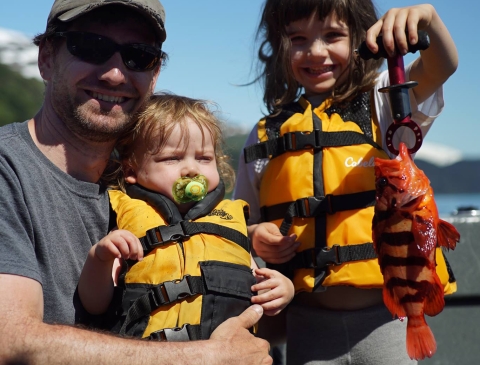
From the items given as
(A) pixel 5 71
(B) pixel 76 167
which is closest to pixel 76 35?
(B) pixel 76 167

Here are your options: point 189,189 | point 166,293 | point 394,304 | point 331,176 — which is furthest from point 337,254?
point 166,293

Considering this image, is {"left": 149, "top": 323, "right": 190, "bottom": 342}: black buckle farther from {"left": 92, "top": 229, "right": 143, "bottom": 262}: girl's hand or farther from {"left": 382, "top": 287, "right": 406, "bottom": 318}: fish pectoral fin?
{"left": 382, "top": 287, "right": 406, "bottom": 318}: fish pectoral fin

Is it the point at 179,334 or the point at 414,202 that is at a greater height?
the point at 414,202

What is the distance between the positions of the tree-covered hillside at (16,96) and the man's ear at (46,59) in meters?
67.7

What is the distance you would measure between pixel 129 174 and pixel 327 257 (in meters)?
1.28

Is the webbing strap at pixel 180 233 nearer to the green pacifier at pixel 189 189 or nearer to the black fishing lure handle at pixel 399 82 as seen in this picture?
the green pacifier at pixel 189 189

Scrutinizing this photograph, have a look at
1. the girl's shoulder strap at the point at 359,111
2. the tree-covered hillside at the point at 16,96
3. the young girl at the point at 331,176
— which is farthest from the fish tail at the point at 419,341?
the tree-covered hillside at the point at 16,96

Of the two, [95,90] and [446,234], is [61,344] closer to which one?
[95,90]

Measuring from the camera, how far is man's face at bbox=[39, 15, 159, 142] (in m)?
3.76

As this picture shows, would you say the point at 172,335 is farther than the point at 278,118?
No

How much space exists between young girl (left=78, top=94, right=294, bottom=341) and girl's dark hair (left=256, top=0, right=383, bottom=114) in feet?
Answer: 2.38

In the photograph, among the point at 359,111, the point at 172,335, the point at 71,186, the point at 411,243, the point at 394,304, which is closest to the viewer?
the point at 411,243

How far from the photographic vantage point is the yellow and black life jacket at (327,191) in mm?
3842

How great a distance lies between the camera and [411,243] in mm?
2908
